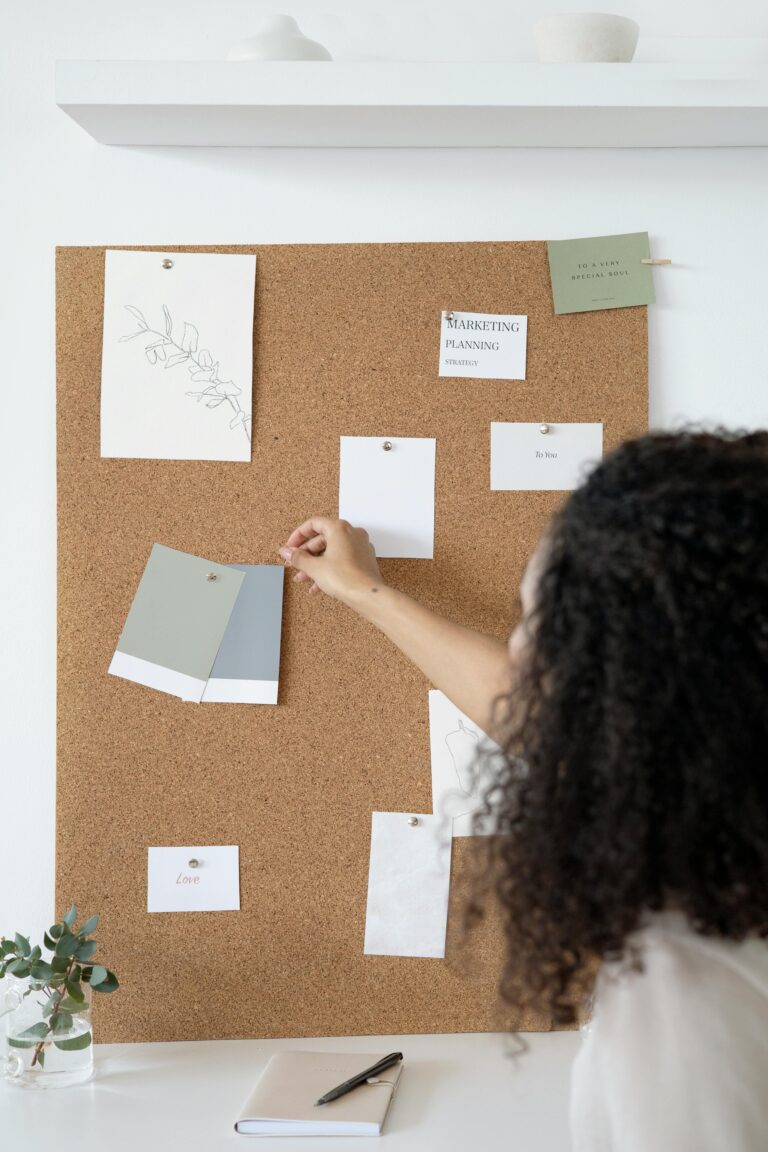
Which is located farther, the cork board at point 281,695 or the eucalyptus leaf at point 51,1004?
the cork board at point 281,695

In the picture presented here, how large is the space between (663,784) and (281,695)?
2.03ft

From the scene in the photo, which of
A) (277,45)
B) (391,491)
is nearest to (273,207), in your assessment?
(277,45)

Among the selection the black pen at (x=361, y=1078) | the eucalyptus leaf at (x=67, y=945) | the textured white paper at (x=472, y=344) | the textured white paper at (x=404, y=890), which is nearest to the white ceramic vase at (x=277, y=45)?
the textured white paper at (x=472, y=344)

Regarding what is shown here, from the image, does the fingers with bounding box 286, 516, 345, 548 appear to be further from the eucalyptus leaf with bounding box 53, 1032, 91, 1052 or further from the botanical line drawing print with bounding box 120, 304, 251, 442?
the eucalyptus leaf with bounding box 53, 1032, 91, 1052

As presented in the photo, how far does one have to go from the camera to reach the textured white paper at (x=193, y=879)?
121 cm

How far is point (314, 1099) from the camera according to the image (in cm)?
104

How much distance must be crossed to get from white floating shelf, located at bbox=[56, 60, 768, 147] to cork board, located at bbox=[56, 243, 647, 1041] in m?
0.14

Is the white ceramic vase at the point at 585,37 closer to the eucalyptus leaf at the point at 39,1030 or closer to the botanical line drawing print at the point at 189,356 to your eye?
the botanical line drawing print at the point at 189,356

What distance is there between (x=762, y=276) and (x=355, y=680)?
0.65m

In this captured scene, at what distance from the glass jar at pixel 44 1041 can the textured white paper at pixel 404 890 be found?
0.31 metres

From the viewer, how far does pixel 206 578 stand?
3.95 feet

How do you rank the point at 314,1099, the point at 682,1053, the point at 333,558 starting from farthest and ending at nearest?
1. the point at 333,558
2. the point at 314,1099
3. the point at 682,1053

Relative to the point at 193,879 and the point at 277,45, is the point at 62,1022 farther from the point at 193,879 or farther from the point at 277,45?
the point at 277,45

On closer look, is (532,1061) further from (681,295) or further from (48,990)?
(681,295)
